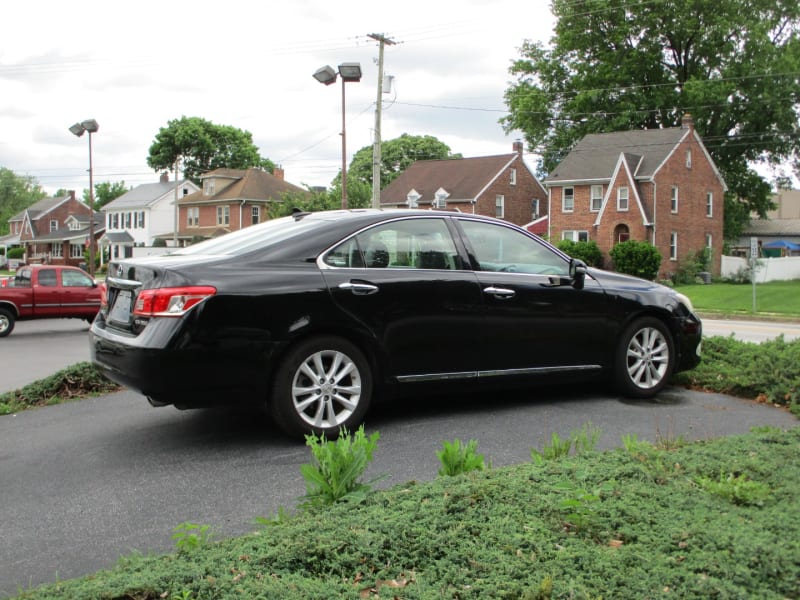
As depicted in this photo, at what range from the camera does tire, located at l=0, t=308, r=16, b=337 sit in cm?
1905

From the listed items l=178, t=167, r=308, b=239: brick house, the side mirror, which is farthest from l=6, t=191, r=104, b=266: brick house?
the side mirror

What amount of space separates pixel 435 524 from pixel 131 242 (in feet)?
266

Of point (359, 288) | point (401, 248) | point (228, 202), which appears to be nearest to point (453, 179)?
point (228, 202)

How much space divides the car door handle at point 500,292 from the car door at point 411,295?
0.37 feet

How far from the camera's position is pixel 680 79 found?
2063 inches

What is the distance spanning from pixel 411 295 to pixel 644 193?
43.1 metres

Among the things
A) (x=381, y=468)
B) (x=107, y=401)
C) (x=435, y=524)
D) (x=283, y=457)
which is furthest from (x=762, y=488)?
(x=107, y=401)

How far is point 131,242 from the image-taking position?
261 ft

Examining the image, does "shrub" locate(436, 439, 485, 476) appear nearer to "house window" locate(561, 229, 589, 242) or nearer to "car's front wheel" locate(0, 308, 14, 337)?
"car's front wheel" locate(0, 308, 14, 337)

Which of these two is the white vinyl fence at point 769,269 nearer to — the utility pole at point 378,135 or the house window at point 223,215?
the utility pole at point 378,135

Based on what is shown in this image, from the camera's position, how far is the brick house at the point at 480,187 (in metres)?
59.0

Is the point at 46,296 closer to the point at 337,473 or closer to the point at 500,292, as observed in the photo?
the point at 500,292

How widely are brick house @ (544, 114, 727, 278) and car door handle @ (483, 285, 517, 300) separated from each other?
40.8 meters

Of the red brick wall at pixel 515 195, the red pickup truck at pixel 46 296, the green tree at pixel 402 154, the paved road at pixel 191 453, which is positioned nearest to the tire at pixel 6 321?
the red pickup truck at pixel 46 296
